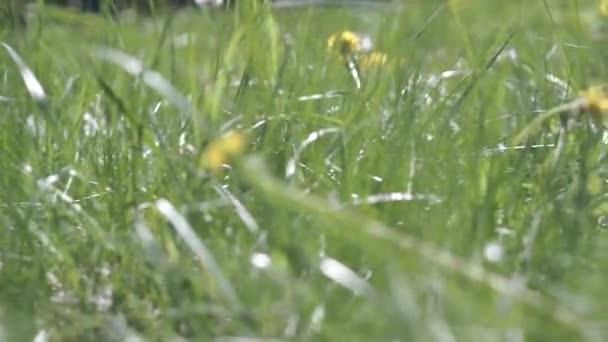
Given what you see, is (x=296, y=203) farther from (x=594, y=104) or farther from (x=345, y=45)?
(x=345, y=45)

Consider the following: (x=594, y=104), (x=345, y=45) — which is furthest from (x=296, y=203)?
(x=345, y=45)

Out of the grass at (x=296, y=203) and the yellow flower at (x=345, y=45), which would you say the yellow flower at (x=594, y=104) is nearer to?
the grass at (x=296, y=203)

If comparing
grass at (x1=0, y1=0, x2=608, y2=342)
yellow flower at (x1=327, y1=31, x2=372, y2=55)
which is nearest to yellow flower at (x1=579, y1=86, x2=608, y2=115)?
grass at (x1=0, y1=0, x2=608, y2=342)

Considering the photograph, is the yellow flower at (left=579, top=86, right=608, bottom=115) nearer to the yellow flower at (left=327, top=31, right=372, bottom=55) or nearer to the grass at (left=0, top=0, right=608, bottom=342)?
the grass at (left=0, top=0, right=608, bottom=342)

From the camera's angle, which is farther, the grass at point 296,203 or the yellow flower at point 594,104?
the yellow flower at point 594,104

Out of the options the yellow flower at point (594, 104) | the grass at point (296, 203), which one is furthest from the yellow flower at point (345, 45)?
the yellow flower at point (594, 104)

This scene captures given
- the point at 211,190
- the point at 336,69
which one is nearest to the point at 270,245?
the point at 211,190

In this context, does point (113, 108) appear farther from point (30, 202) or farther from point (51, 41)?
point (51, 41)

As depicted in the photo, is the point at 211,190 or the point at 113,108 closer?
the point at 211,190

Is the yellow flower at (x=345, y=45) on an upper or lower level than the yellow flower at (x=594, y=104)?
lower
